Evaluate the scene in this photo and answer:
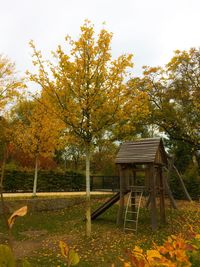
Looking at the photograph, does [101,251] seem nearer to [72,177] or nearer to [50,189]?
[50,189]

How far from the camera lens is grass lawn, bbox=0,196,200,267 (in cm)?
827

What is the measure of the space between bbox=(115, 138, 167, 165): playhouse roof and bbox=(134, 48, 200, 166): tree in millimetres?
8519

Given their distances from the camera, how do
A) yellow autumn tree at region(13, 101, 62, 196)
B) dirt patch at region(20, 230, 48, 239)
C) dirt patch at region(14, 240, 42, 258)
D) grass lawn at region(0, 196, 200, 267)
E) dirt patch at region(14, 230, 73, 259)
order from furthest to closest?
yellow autumn tree at region(13, 101, 62, 196)
dirt patch at region(20, 230, 48, 239)
dirt patch at region(14, 230, 73, 259)
dirt patch at region(14, 240, 42, 258)
grass lawn at region(0, 196, 200, 267)

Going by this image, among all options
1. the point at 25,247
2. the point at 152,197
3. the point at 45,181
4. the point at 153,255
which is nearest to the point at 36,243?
the point at 25,247

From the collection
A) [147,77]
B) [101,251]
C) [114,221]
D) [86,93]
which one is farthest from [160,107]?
[101,251]

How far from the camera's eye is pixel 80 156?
48719 mm

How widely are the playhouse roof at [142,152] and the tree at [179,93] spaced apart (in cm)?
852

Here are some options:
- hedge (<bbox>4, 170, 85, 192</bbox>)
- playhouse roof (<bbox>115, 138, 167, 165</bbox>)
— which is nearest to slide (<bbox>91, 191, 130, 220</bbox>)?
playhouse roof (<bbox>115, 138, 167, 165</bbox>)

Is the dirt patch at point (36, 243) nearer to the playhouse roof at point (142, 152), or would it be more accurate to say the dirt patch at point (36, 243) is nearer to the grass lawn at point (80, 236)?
the grass lawn at point (80, 236)

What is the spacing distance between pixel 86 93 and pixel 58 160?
38.1m

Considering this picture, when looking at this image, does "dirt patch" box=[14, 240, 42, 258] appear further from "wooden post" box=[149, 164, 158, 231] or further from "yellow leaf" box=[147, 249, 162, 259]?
"yellow leaf" box=[147, 249, 162, 259]

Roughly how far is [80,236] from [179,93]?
14779 mm

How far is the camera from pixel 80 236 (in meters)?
10.4

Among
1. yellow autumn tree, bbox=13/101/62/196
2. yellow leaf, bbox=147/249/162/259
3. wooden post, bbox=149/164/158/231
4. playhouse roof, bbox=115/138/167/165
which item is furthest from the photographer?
yellow autumn tree, bbox=13/101/62/196
